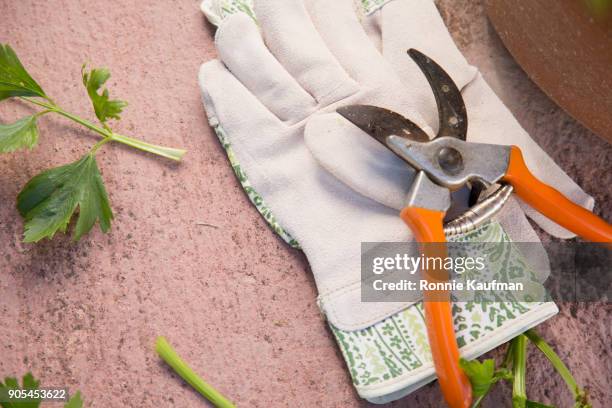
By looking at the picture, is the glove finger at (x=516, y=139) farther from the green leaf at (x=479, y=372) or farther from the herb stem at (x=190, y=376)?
the herb stem at (x=190, y=376)

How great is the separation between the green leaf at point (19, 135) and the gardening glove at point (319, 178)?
0.20 m

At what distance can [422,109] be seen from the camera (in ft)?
2.55

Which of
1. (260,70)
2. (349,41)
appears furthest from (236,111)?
(349,41)

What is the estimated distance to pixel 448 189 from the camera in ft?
2.22

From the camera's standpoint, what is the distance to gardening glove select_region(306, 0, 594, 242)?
0.72m

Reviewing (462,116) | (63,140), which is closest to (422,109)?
(462,116)

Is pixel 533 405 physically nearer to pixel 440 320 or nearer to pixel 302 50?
pixel 440 320

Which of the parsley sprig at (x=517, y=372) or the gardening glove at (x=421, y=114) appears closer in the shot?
the parsley sprig at (x=517, y=372)

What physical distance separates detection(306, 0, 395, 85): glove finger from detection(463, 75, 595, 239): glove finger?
111mm

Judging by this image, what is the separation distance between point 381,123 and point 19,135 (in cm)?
41

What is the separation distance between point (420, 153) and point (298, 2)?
255mm

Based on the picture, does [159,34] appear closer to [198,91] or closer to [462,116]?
[198,91]

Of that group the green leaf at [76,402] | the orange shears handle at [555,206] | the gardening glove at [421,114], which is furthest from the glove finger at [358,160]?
the green leaf at [76,402]

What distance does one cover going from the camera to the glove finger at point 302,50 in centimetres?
76
